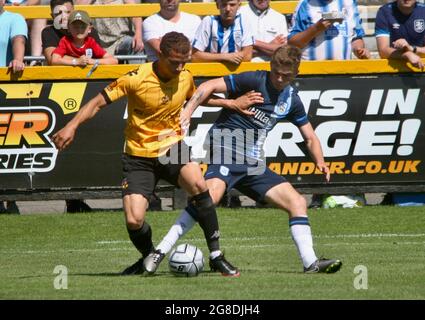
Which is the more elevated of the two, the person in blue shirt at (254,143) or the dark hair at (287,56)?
the dark hair at (287,56)

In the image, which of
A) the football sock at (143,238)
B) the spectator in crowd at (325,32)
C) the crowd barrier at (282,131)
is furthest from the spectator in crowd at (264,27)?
the football sock at (143,238)

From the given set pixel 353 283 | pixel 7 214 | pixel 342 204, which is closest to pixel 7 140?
pixel 7 214

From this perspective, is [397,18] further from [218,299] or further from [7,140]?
[218,299]

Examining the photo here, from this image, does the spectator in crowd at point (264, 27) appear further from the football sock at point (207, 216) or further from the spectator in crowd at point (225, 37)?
the football sock at point (207, 216)

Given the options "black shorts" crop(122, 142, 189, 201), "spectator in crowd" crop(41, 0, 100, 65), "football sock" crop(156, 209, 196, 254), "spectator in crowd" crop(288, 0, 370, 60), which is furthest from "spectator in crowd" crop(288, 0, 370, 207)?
"football sock" crop(156, 209, 196, 254)

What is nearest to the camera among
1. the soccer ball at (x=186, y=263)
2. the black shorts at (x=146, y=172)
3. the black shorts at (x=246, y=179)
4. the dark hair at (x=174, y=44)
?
the dark hair at (x=174, y=44)

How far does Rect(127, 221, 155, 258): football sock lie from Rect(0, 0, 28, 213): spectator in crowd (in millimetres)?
4989

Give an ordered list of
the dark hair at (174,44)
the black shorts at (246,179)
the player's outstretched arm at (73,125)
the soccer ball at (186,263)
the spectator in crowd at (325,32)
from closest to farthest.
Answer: the player's outstretched arm at (73,125) < the dark hair at (174,44) < the soccer ball at (186,263) < the black shorts at (246,179) < the spectator in crowd at (325,32)

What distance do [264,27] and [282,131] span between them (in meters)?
1.33

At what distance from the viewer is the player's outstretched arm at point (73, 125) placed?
9164 millimetres

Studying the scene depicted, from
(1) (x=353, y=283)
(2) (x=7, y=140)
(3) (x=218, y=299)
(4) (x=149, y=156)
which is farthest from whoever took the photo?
(2) (x=7, y=140)

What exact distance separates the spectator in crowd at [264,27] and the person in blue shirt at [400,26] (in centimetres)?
126

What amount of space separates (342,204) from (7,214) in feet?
14.0
